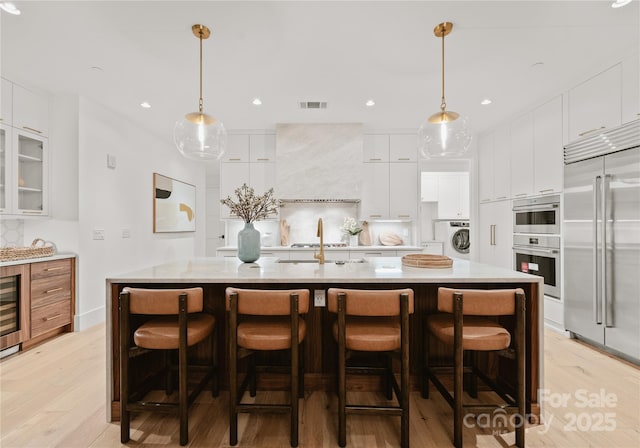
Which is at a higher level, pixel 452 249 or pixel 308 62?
pixel 308 62

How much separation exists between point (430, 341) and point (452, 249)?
3.84m

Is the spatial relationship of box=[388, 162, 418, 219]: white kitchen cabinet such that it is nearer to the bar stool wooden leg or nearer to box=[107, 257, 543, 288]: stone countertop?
box=[107, 257, 543, 288]: stone countertop

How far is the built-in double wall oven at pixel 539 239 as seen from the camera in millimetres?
3525

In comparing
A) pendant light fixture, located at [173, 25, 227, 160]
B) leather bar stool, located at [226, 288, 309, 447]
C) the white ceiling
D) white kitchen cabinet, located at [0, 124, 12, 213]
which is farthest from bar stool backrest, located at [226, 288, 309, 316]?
white kitchen cabinet, located at [0, 124, 12, 213]

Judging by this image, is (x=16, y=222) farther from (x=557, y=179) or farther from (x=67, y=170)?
(x=557, y=179)

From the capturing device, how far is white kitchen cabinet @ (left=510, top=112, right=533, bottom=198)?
395 centimetres

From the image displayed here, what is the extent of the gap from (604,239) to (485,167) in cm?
222

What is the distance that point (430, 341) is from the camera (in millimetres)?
2277

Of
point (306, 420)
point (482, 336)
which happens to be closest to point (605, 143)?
point (482, 336)

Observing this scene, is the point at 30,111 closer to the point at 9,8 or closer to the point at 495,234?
the point at 9,8

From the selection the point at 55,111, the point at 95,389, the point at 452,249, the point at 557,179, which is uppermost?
the point at 55,111

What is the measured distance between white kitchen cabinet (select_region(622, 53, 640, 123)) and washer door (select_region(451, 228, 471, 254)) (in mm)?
3126

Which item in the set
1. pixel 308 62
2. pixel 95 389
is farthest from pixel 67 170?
pixel 308 62

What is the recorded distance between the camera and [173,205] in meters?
5.40
